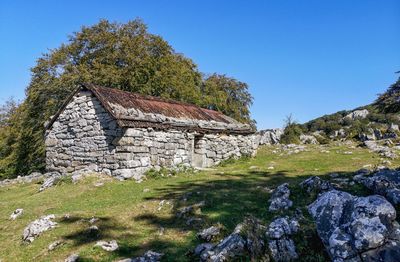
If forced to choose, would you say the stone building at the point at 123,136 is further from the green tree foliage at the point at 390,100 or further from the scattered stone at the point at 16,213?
the green tree foliage at the point at 390,100

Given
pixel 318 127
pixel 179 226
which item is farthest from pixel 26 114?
pixel 318 127

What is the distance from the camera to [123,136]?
47.8 ft

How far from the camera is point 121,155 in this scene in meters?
14.5

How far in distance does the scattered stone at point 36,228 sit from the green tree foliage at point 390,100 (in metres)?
9.65

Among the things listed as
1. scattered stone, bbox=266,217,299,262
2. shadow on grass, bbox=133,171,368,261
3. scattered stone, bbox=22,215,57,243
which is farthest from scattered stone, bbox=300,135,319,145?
scattered stone, bbox=266,217,299,262

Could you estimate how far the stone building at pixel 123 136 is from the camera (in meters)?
14.7

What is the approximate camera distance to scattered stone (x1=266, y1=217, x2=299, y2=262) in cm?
535

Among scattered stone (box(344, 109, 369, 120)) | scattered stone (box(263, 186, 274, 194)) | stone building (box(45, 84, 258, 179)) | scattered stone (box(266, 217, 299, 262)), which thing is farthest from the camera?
scattered stone (box(344, 109, 369, 120))

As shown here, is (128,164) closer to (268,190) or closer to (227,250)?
(268,190)

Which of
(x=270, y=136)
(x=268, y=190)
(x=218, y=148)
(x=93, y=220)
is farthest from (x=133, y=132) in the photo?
(x=270, y=136)

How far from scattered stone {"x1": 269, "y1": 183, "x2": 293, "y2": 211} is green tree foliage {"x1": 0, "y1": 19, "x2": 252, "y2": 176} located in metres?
19.2

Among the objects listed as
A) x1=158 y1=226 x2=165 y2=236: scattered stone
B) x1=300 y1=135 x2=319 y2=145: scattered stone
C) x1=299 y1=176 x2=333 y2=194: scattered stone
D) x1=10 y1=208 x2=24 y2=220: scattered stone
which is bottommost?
x1=158 y1=226 x2=165 y2=236: scattered stone

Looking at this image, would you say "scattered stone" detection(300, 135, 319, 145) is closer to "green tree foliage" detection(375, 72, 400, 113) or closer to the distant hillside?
the distant hillside

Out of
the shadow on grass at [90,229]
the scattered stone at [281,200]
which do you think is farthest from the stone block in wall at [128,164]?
the scattered stone at [281,200]
